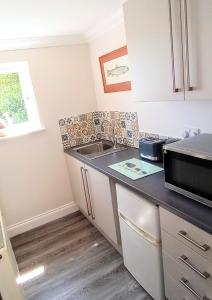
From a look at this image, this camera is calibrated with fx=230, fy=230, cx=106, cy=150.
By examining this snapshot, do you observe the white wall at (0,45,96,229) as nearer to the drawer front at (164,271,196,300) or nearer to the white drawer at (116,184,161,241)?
the white drawer at (116,184,161,241)

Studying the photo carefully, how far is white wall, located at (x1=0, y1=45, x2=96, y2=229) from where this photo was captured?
2430mm

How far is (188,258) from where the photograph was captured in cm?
118

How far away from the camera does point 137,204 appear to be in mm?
1461

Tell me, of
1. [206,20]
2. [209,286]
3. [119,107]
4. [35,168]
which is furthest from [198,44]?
[35,168]

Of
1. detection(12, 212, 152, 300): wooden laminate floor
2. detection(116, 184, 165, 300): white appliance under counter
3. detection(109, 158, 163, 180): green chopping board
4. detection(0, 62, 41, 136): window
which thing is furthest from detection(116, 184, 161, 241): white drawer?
detection(0, 62, 41, 136): window

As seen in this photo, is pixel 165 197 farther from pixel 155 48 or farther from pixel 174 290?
pixel 155 48

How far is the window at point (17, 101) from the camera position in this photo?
2.45 m

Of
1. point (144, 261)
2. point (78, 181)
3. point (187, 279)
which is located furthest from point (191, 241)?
point (78, 181)

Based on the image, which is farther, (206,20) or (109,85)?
(109,85)

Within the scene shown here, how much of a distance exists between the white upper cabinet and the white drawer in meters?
0.64

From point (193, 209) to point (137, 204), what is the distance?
406 millimetres

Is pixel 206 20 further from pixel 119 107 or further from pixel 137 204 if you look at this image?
pixel 119 107

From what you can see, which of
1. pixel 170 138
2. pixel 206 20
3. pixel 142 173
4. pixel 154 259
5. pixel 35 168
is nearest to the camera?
pixel 206 20

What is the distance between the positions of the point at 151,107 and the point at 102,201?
3.06 ft
